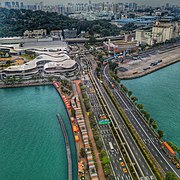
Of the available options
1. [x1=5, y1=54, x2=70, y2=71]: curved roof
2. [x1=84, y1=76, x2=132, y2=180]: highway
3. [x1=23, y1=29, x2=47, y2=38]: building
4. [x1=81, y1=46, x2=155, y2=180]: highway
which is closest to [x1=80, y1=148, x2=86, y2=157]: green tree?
[x1=84, y1=76, x2=132, y2=180]: highway

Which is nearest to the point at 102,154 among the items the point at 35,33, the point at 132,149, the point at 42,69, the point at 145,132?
the point at 132,149

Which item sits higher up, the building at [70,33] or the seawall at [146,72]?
the building at [70,33]

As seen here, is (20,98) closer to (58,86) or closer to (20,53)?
(58,86)

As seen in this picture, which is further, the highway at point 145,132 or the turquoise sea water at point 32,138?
the turquoise sea water at point 32,138

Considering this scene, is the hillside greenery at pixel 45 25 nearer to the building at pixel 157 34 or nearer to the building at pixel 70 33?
the building at pixel 70 33

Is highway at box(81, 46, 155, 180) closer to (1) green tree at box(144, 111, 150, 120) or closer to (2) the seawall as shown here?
(1) green tree at box(144, 111, 150, 120)

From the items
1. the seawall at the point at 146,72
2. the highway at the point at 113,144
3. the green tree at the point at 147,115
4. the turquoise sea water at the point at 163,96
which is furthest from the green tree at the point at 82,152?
the seawall at the point at 146,72
